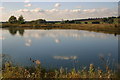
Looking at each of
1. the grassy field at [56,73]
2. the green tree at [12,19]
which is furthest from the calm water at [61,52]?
the green tree at [12,19]

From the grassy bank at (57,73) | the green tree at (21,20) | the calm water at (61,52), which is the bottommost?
the calm water at (61,52)

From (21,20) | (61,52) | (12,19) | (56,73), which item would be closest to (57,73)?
(56,73)

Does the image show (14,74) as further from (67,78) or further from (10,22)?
(10,22)

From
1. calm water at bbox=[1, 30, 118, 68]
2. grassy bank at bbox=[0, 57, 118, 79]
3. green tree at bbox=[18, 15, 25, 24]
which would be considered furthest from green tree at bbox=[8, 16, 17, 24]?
grassy bank at bbox=[0, 57, 118, 79]

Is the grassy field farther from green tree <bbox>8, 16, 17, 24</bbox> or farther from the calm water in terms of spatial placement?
green tree <bbox>8, 16, 17, 24</bbox>

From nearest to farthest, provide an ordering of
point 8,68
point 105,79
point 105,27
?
point 105,79
point 8,68
point 105,27

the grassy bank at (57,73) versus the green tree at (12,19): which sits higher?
the green tree at (12,19)

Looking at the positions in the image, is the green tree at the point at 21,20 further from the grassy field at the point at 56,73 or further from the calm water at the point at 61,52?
the grassy field at the point at 56,73

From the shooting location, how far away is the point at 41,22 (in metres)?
142

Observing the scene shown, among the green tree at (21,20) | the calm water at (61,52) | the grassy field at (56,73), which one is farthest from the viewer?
the green tree at (21,20)

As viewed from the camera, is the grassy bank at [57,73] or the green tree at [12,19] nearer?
the grassy bank at [57,73]

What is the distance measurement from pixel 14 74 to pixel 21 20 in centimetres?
13051

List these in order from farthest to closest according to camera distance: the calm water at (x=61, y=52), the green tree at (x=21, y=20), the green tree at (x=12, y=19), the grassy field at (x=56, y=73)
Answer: the green tree at (x=12, y=19)
the green tree at (x=21, y=20)
the calm water at (x=61, y=52)
the grassy field at (x=56, y=73)

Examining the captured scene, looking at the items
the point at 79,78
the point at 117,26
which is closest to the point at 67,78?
the point at 79,78
